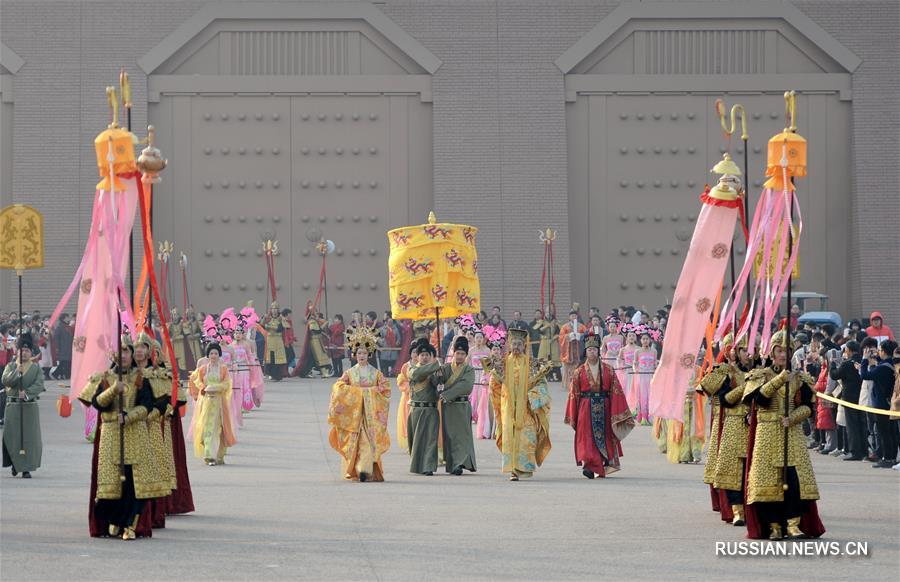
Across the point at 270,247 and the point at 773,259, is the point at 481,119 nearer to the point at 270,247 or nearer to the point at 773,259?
the point at 270,247

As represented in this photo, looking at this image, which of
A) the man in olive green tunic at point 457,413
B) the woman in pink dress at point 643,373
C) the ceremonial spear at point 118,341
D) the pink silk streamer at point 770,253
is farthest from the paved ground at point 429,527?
the woman in pink dress at point 643,373

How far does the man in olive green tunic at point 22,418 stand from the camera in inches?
648

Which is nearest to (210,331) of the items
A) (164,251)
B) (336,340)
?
(164,251)

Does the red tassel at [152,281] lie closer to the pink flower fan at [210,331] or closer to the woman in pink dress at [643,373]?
the pink flower fan at [210,331]

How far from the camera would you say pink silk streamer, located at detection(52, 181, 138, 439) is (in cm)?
1207

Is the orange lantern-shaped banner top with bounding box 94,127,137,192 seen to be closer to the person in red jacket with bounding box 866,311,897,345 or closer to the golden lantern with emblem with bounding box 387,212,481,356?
the golden lantern with emblem with bounding box 387,212,481,356

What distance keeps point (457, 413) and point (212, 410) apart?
118 inches

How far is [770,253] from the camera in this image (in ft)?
41.2

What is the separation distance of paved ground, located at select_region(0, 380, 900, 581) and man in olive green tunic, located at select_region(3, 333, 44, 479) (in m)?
0.23

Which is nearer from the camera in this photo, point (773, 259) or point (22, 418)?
point (773, 259)

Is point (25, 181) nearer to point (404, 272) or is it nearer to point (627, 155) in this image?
point (627, 155)

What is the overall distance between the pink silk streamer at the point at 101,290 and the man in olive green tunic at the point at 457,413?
5.13 meters

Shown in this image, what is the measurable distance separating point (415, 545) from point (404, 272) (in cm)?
605

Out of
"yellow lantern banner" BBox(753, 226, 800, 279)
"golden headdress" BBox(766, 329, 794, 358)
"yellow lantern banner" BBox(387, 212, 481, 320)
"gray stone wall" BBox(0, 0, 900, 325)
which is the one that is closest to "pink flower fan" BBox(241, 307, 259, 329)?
"gray stone wall" BBox(0, 0, 900, 325)
